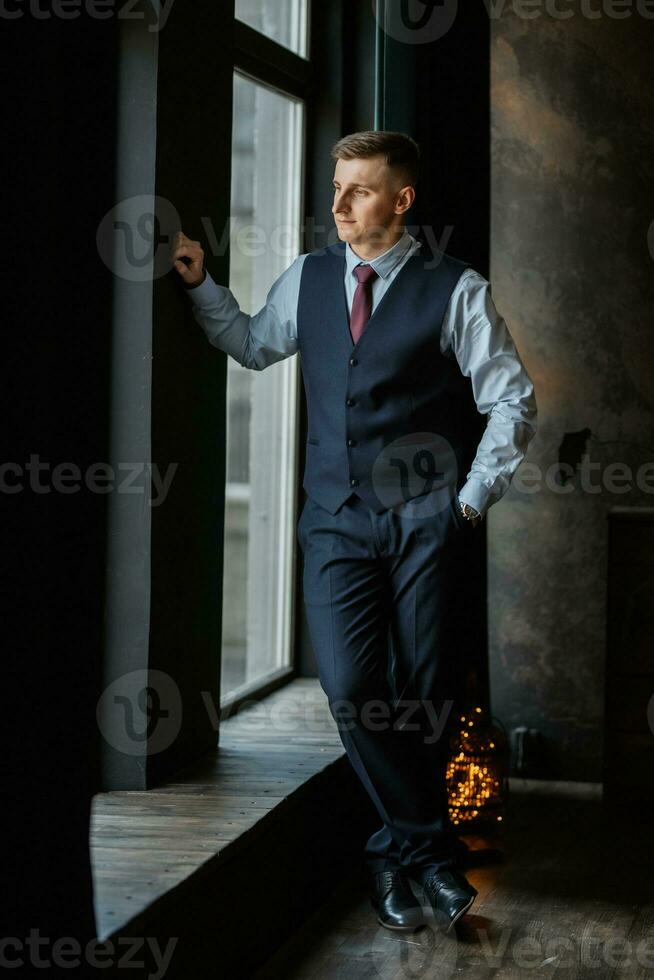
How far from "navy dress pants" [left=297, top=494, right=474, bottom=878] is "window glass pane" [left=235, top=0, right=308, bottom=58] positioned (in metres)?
1.43

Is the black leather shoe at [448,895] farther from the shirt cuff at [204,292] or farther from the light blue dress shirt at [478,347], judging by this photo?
the shirt cuff at [204,292]

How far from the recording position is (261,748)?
322 cm

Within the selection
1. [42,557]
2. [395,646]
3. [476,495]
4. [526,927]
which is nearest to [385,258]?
[476,495]

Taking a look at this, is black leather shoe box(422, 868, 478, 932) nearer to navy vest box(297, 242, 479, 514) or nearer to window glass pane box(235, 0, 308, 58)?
navy vest box(297, 242, 479, 514)

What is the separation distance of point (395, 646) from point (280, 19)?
190 centimetres

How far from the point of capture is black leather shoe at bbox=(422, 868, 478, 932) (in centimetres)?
280

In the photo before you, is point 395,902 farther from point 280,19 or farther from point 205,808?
point 280,19

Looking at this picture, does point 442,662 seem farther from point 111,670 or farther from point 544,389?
point 544,389

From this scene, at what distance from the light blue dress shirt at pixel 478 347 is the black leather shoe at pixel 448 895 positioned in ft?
2.62

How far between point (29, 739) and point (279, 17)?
2640 mm

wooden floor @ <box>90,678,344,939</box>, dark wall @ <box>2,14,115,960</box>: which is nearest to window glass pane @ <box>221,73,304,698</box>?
wooden floor @ <box>90,678,344,939</box>

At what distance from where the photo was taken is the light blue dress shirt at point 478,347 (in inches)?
112

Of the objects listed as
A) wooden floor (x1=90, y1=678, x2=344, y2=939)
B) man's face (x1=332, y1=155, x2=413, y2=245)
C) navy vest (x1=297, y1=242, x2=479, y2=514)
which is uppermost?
man's face (x1=332, y1=155, x2=413, y2=245)

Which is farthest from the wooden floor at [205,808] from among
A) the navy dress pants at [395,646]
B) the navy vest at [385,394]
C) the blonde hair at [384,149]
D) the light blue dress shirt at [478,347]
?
the blonde hair at [384,149]
